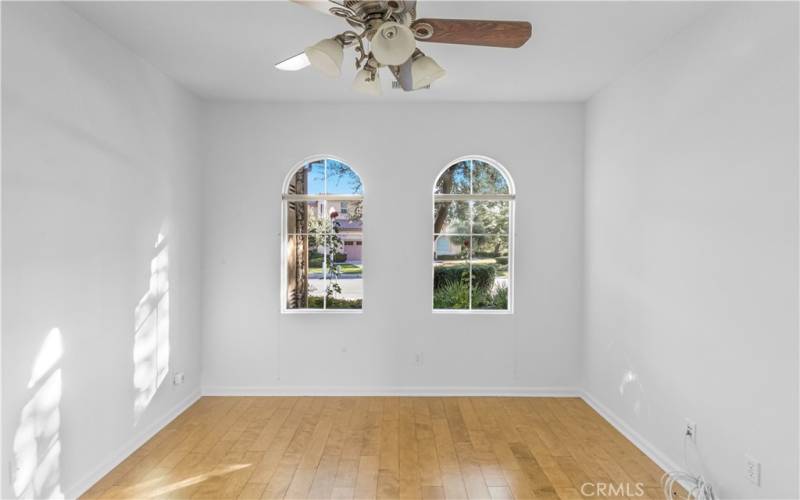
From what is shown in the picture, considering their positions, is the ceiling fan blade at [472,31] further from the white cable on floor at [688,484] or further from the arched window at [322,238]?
the white cable on floor at [688,484]

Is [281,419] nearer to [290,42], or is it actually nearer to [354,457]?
[354,457]

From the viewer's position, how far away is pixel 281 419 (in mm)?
3578

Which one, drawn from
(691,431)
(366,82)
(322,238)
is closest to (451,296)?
(322,238)

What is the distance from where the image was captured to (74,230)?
247 centimetres

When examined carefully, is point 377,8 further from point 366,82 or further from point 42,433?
point 42,433

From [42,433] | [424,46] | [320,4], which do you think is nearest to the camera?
[320,4]

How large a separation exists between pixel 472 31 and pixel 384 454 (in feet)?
8.53

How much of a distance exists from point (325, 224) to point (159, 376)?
1902 mm

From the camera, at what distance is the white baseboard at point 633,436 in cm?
280

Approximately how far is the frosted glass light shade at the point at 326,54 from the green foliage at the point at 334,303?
2840mm

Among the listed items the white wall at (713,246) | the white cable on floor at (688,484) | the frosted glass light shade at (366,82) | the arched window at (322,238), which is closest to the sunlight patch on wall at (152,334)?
the arched window at (322,238)

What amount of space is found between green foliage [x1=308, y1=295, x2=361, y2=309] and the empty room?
0.06 meters

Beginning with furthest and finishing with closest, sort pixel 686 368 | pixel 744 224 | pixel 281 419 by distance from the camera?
pixel 281 419, pixel 686 368, pixel 744 224

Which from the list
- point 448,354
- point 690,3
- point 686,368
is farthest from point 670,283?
point 448,354
